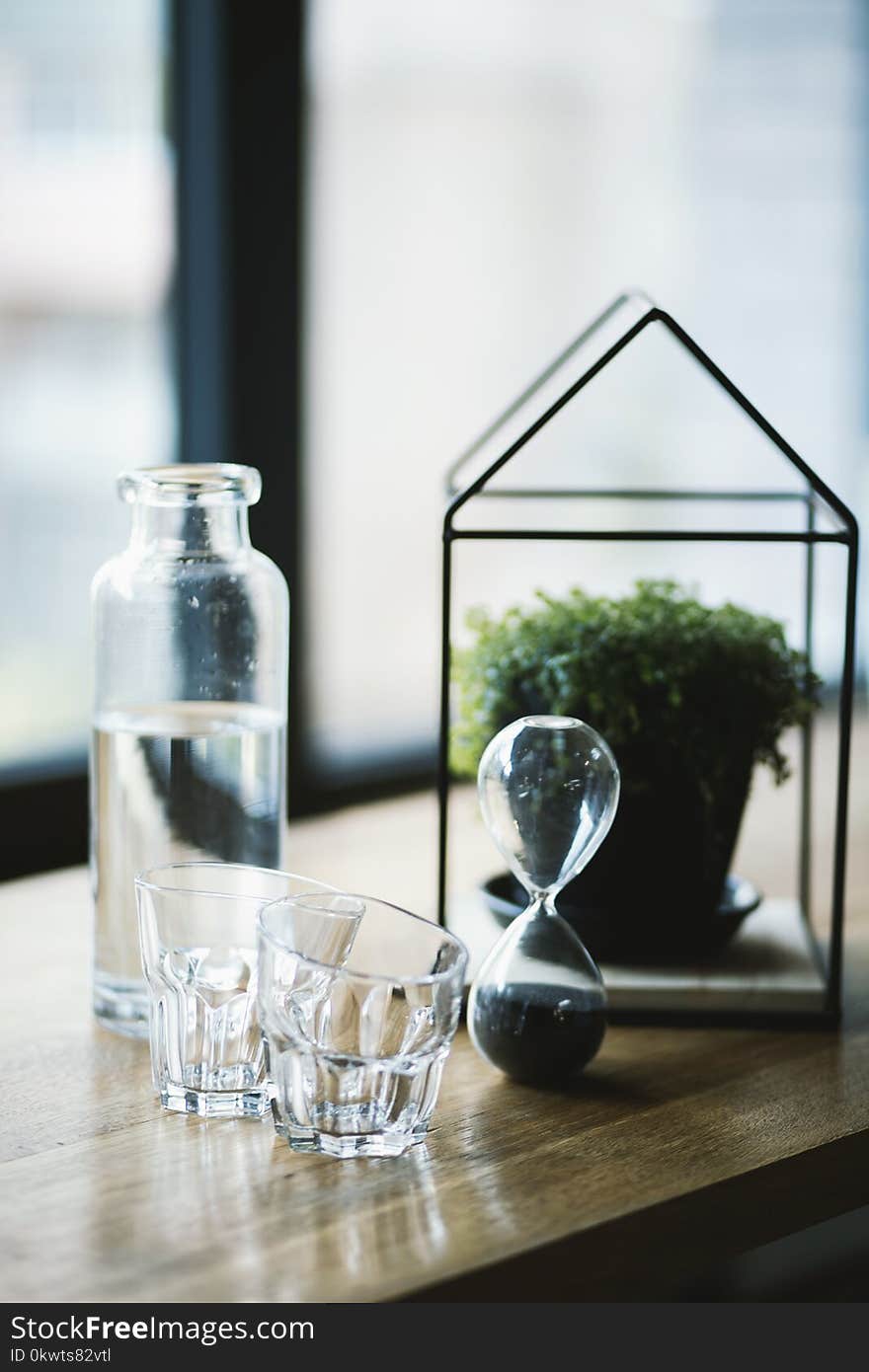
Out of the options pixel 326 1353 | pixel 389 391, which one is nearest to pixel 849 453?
pixel 389 391

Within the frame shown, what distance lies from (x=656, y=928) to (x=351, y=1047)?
0.92 feet

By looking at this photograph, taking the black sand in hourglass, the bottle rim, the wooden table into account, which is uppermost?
the bottle rim

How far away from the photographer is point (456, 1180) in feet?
2.17

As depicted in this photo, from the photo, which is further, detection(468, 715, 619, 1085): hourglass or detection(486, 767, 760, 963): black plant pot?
detection(486, 767, 760, 963): black plant pot

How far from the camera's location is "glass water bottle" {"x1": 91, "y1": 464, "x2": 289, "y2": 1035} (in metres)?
0.84

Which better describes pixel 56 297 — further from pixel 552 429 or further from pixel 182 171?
pixel 552 429

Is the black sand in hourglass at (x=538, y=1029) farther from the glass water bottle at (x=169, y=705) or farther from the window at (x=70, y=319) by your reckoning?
the window at (x=70, y=319)

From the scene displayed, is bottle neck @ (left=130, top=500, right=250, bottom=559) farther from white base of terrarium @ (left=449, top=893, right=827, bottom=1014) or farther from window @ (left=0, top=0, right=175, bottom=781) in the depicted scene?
window @ (left=0, top=0, right=175, bottom=781)

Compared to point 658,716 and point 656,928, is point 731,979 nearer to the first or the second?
point 656,928

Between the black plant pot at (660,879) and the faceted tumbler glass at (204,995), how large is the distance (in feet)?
0.63

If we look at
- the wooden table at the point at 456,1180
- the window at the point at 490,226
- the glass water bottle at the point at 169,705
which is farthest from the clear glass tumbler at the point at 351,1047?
the window at the point at 490,226

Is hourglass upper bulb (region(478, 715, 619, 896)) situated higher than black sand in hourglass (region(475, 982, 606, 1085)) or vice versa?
hourglass upper bulb (region(478, 715, 619, 896))

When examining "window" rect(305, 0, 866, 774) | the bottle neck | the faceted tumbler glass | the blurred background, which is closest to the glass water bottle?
the bottle neck

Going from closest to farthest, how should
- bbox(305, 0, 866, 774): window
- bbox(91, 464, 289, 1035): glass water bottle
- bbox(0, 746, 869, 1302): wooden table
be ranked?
bbox(0, 746, 869, 1302): wooden table, bbox(91, 464, 289, 1035): glass water bottle, bbox(305, 0, 866, 774): window
